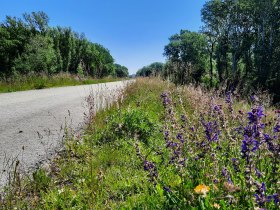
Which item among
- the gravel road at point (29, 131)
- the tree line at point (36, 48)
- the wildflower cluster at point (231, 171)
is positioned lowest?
the gravel road at point (29, 131)

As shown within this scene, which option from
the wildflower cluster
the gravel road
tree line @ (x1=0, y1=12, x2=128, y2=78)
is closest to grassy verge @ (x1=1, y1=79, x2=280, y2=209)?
the wildflower cluster

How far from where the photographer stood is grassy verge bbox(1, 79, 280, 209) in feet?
6.41

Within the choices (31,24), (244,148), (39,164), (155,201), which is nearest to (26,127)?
(39,164)

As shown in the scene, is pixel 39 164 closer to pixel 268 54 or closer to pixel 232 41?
pixel 268 54

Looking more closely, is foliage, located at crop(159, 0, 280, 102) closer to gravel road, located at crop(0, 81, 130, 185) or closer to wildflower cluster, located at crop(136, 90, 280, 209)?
gravel road, located at crop(0, 81, 130, 185)

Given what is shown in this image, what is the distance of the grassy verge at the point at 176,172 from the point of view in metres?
1.96

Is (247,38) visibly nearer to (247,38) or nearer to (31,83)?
(247,38)

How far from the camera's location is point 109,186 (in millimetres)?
3320

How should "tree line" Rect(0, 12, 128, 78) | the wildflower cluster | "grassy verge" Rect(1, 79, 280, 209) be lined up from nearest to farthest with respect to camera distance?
1. the wildflower cluster
2. "grassy verge" Rect(1, 79, 280, 209)
3. "tree line" Rect(0, 12, 128, 78)

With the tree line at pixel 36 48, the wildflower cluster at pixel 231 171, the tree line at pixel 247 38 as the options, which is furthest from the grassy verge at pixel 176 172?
the tree line at pixel 247 38

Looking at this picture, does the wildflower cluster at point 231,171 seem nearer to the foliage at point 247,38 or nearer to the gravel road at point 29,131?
the gravel road at point 29,131

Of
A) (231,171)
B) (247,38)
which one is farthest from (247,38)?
A: (231,171)

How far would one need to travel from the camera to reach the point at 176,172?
2672 mm

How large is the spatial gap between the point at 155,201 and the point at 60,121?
4892mm
